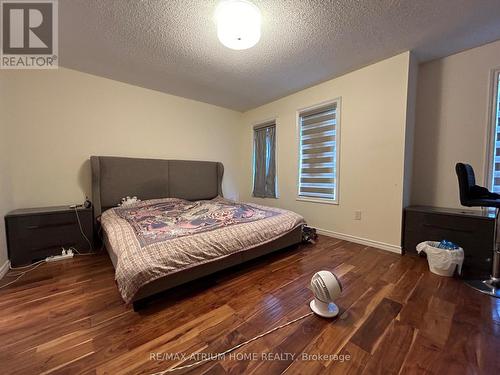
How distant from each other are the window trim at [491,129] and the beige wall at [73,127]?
13.5 ft

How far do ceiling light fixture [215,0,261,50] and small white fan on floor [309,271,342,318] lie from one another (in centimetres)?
202

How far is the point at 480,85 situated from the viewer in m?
2.25

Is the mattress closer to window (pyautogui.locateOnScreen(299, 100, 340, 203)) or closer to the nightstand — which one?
the nightstand

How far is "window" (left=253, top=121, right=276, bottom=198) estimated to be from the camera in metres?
3.97

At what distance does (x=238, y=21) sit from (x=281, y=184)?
2.64 m

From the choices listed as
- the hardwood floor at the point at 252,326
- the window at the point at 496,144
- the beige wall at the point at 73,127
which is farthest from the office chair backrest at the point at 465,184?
the beige wall at the point at 73,127

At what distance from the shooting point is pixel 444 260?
73.6 inches

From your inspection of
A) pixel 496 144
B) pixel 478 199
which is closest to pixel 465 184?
pixel 478 199

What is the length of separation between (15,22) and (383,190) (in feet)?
14.0

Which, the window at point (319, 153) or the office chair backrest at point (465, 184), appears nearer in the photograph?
the office chair backrest at point (465, 184)

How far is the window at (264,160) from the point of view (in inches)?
156

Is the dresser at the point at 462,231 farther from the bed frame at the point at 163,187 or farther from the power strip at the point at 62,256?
the power strip at the point at 62,256

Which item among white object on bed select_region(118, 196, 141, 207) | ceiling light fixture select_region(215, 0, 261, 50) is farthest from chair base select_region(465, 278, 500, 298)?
white object on bed select_region(118, 196, 141, 207)

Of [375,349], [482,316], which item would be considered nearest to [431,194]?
[482,316]
